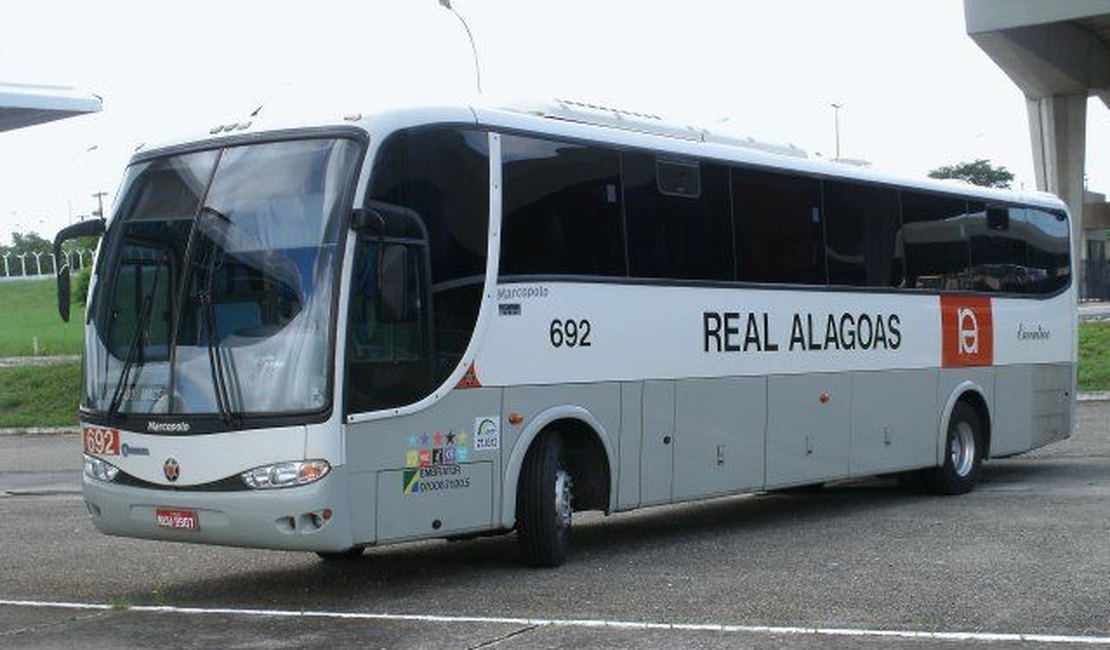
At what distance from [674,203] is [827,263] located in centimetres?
269

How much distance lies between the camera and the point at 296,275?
10461 mm

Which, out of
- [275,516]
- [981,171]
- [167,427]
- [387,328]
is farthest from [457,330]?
[981,171]

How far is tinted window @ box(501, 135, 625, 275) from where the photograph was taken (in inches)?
468

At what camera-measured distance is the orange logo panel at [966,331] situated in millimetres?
17672

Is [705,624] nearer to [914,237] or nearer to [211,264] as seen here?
[211,264]

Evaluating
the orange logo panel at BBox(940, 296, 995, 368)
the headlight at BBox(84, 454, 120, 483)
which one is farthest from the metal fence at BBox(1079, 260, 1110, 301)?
the headlight at BBox(84, 454, 120, 483)

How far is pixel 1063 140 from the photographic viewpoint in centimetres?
6675

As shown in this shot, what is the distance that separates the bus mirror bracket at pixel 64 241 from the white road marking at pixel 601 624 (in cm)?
207

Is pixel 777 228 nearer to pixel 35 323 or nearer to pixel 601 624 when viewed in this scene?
pixel 601 624

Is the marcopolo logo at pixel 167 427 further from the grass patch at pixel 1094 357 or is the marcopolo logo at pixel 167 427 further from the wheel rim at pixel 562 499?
the grass patch at pixel 1094 357

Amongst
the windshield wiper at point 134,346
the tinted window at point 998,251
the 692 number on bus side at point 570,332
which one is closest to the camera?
the windshield wiper at point 134,346

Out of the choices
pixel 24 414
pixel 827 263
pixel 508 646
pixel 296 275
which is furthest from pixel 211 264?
pixel 24 414

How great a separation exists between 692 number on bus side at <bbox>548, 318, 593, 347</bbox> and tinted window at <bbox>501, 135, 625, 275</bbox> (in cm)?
37

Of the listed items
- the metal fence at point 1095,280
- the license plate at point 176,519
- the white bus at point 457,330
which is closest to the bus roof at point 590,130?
the white bus at point 457,330
